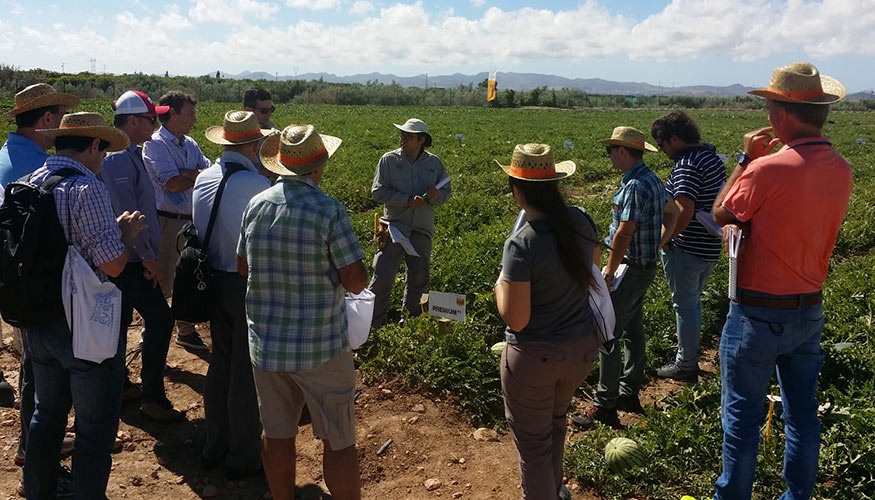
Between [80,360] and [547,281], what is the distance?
2371 mm

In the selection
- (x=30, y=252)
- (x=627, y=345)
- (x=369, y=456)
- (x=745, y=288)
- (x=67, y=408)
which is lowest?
(x=369, y=456)

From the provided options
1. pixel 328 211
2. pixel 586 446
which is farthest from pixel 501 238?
pixel 328 211

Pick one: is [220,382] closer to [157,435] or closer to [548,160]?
[157,435]

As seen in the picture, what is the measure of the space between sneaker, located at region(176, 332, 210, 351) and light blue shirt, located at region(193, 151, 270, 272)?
7.29ft

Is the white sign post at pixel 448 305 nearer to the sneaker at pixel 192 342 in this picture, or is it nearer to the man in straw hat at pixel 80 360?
the sneaker at pixel 192 342

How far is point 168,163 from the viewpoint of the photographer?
499cm

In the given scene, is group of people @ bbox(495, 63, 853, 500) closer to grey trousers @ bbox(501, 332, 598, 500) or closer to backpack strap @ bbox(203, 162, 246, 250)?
grey trousers @ bbox(501, 332, 598, 500)

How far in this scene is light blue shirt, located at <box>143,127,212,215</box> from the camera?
16.3 ft

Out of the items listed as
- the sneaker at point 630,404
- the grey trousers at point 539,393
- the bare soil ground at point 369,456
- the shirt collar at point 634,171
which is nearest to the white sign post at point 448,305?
the bare soil ground at point 369,456

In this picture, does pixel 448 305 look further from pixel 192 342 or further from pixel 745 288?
pixel 192 342

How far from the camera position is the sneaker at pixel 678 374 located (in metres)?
5.35

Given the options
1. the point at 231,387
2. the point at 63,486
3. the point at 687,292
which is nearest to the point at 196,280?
the point at 231,387

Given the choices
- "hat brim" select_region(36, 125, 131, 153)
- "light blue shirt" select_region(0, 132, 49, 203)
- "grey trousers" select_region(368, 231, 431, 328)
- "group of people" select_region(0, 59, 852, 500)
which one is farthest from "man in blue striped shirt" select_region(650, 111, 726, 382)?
"light blue shirt" select_region(0, 132, 49, 203)

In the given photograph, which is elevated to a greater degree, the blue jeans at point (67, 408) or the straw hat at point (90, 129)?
the straw hat at point (90, 129)
